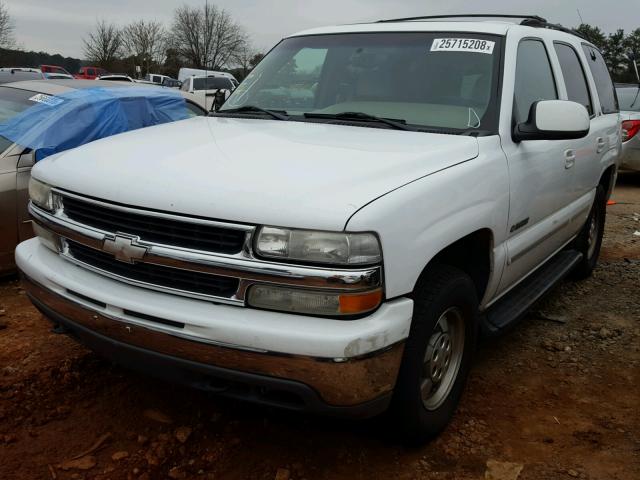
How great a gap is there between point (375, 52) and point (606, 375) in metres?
2.30

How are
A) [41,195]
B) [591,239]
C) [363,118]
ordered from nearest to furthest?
1. [41,195]
2. [363,118]
3. [591,239]

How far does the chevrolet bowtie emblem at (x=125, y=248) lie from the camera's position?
7.61 ft

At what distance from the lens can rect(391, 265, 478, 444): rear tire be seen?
95.9 inches

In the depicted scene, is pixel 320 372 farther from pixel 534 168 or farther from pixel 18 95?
pixel 18 95

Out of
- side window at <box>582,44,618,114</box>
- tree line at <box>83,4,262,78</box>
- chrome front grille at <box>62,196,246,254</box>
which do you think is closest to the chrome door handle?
side window at <box>582,44,618,114</box>

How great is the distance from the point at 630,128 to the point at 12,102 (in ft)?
28.1

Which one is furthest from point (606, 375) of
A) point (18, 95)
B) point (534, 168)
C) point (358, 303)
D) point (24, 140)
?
point (18, 95)

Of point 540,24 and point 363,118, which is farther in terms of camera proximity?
point 540,24

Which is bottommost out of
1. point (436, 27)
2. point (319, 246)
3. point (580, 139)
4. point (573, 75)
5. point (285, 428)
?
point (285, 428)

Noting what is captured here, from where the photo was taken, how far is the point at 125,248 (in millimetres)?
2352

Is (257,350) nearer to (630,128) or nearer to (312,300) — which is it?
(312,300)

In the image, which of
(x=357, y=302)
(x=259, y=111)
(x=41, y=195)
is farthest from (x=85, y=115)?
(x=357, y=302)

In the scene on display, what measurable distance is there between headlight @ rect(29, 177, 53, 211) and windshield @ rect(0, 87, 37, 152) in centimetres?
236

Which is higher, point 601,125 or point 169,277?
point 601,125
